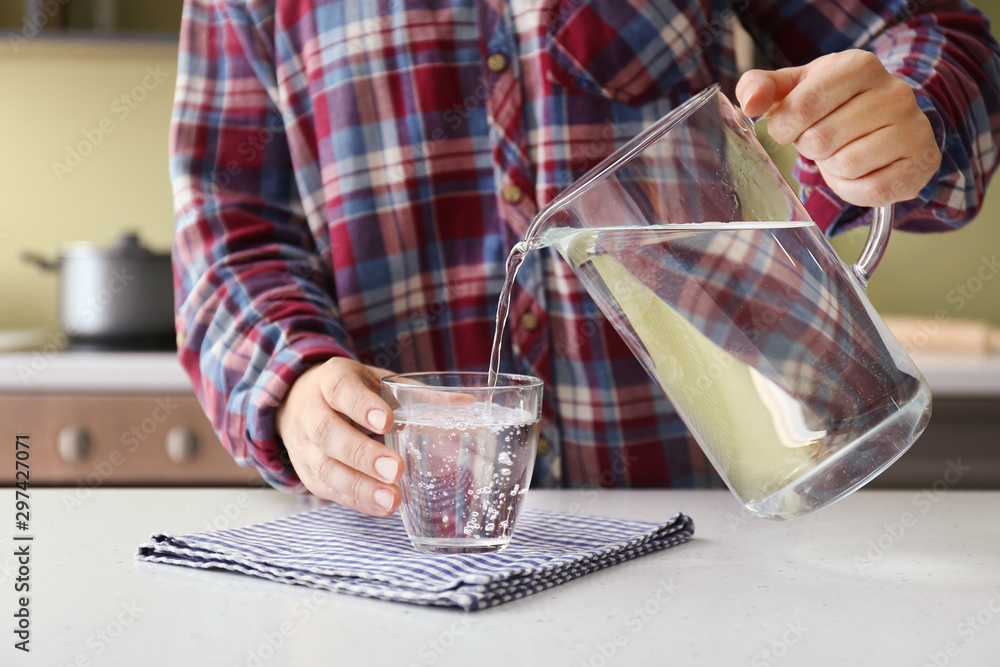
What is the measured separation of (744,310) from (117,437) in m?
1.28

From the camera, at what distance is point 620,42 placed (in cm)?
90

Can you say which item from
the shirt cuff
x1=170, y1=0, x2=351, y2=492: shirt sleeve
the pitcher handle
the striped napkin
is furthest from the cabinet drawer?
the pitcher handle

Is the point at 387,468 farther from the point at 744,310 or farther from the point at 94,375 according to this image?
the point at 94,375

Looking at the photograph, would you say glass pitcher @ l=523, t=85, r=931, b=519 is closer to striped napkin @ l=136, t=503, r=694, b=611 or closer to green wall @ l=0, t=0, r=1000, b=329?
striped napkin @ l=136, t=503, r=694, b=611

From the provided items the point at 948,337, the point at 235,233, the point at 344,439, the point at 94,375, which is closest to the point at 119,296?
the point at 94,375

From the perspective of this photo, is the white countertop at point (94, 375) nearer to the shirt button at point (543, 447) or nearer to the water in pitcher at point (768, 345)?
the shirt button at point (543, 447)

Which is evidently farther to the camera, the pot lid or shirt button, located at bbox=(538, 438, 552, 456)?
the pot lid

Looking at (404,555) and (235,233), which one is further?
(235,233)

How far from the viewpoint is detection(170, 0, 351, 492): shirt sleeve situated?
815 millimetres

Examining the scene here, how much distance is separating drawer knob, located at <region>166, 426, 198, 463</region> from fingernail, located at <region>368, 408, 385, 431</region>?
3.40 ft

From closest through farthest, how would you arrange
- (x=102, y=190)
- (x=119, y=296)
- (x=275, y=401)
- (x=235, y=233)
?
(x=275, y=401), (x=235, y=233), (x=119, y=296), (x=102, y=190)

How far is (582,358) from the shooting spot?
0.94m

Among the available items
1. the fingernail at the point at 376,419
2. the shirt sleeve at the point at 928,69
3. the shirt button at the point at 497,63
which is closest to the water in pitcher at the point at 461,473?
the fingernail at the point at 376,419

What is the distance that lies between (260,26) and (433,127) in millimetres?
197
